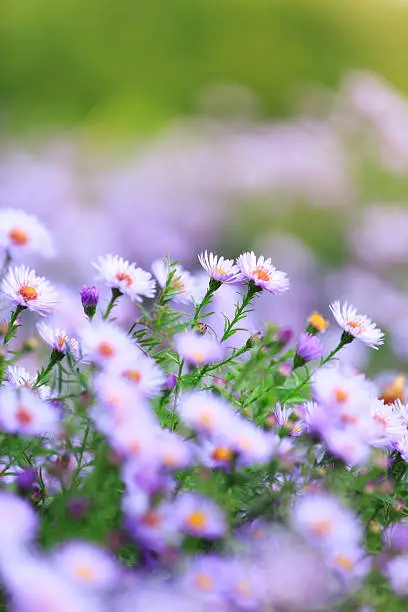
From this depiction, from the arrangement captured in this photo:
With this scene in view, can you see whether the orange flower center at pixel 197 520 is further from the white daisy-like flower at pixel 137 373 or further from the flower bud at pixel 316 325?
the flower bud at pixel 316 325

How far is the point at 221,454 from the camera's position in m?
0.61

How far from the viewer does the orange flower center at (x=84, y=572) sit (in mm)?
480

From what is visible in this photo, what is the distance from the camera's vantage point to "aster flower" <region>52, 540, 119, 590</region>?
0.48 metres

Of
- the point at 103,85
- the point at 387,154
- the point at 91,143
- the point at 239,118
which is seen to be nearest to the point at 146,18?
the point at 103,85

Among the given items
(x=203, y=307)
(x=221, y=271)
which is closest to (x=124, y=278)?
(x=221, y=271)

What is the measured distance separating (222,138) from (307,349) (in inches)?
107

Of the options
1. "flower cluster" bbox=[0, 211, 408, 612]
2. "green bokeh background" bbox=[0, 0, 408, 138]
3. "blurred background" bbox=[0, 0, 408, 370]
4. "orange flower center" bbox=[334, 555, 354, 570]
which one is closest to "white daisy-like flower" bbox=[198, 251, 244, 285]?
"flower cluster" bbox=[0, 211, 408, 612]

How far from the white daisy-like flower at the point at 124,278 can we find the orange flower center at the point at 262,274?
102 millimetres

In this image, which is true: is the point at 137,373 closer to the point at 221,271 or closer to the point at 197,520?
the point at 197,520

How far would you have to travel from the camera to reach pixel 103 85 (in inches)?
179

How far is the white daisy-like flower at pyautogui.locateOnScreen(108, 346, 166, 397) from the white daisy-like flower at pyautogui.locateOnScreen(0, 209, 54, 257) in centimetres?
19

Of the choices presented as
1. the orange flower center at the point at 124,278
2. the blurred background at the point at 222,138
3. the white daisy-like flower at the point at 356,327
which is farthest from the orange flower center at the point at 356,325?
the blurred background at the point at 222,138

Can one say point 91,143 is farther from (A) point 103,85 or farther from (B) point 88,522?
(B) point 88,522

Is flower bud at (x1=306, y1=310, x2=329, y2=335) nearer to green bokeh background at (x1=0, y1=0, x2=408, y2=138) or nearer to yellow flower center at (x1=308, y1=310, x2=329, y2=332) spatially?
yellow flower center at (x1=308, y1=310, x2=329, y2=332)
